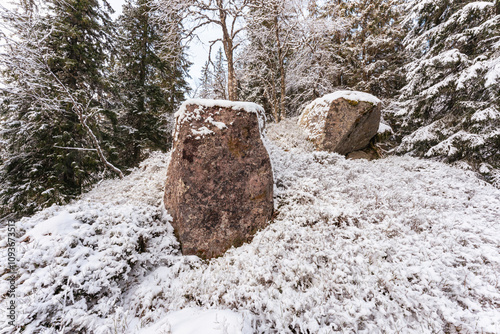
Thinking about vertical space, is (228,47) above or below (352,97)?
above

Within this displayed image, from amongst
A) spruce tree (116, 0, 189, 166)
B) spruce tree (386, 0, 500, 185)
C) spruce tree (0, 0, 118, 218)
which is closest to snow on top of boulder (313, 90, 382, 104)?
spruce tree (386, 0, 500, 185)

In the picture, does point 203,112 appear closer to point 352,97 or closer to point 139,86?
point 352,97

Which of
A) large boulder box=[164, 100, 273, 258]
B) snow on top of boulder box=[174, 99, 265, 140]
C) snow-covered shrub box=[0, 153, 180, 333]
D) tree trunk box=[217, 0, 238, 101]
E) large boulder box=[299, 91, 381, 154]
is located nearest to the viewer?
snow-covered shrub box=[0, 153, 180, 333]

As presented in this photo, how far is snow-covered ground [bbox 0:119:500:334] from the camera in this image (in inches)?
93.9

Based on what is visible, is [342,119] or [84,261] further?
[342,119]

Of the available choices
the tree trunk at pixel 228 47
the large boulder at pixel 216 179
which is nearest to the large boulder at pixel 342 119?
the tree trunk at pixel 228 47

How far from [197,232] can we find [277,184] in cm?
254

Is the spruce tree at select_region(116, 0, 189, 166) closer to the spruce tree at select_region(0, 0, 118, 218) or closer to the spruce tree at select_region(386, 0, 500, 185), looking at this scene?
the spruce tree at select_region(0, 0, 118, 218)

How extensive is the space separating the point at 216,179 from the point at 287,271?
2.37 metres

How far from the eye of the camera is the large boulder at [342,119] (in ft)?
26.1

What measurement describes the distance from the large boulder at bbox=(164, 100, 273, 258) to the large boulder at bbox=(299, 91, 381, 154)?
450cm

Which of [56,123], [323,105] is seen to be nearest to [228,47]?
[323,105]

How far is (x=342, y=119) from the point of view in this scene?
7969 mm

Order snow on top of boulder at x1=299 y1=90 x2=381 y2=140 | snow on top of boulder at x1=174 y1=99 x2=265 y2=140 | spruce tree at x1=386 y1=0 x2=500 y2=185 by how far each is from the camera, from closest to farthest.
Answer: snow on top of boulder at x1=174 y1=99 x2=265 y2=140 → spruce tree at x1=386 y1=0 x2=500 y2=185 → snow on top of boulder at x1=299 y1=90 x2=381 y2=140
